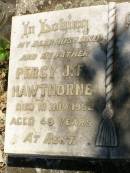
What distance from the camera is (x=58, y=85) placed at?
3197mm

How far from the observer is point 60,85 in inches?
126

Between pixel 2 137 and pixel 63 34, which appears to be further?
pixel 2 137

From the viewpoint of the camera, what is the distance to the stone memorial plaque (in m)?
3.03

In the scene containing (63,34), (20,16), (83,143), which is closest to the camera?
(83,143)

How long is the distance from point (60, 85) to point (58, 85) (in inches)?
0.7

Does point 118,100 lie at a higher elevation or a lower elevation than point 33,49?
lower

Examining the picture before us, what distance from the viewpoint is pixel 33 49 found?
3.35 meters

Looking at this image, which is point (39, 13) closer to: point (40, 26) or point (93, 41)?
point (40, 26)

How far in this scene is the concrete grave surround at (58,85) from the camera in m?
3.03

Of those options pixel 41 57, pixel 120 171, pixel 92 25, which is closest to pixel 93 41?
pixel 92 25

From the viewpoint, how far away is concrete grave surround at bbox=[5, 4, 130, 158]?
3.03 meters

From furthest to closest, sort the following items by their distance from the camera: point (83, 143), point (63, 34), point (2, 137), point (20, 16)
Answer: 1. point (2, 137)
2. point (20, 16)
3. point (63, 34)
4. point (83, 143)

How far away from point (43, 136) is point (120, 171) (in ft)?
2.01

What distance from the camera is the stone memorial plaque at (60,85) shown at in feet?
9.93
